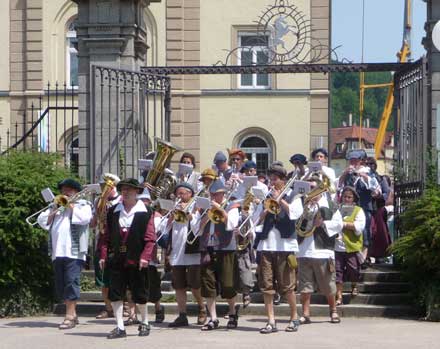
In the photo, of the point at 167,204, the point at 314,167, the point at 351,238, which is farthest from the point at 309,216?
the point at 167,204

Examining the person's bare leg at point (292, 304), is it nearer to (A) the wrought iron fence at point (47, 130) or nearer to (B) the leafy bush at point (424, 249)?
(B) the leafy bush at point (424, 249)

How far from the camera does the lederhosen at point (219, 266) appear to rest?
13.4 m

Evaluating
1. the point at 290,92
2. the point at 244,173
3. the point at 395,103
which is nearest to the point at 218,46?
the point at 290,92

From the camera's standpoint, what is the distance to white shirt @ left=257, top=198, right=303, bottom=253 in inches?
529

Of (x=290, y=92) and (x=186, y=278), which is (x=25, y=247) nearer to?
(x=186, y=278)

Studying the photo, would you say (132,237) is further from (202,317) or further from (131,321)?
(202,317)

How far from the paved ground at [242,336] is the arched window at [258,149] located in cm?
2388

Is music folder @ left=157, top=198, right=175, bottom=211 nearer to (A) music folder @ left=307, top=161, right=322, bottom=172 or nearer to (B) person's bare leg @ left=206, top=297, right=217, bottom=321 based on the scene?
(B) person's bare leg @ left=206, top=297, right=217, bottom=321

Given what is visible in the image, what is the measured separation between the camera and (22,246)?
15031 mm

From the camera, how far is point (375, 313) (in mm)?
14758

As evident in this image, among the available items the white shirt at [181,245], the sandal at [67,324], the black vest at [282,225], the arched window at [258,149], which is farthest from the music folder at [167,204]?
the arched window at [258,149]

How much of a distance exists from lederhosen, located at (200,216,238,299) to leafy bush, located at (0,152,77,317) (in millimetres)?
2417

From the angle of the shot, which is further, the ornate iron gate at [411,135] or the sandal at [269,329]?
the ornate iron gate at [411,135]

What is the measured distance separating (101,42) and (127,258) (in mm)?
5067
